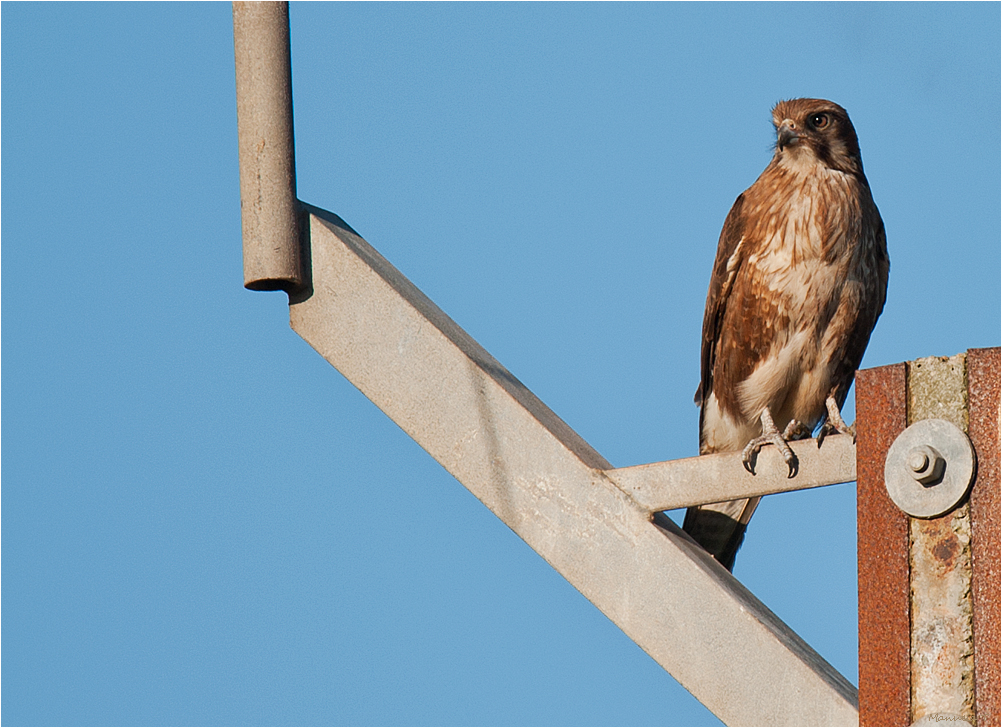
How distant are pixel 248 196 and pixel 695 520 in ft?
6.57

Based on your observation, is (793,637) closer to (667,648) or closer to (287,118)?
(667,648)

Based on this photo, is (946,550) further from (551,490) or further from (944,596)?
(551,490)

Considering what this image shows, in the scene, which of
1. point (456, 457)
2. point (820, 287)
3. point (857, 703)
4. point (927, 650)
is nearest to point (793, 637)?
point (857, 703)

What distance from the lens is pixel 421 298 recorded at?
339 centimetres

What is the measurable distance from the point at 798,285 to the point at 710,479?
202 centimetres

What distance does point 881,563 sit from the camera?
2623mm

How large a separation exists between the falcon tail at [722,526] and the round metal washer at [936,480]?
1.87 m

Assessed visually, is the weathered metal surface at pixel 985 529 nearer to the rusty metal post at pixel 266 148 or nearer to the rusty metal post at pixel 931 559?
the rusty metal post at pixel 931 559

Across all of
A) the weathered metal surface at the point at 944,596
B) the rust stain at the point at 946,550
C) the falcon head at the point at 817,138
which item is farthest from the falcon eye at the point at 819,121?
the rust stain at the point at 946,550

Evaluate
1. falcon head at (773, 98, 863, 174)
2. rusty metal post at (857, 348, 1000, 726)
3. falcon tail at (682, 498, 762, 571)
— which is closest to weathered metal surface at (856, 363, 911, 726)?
rusty metal post at (857, 348, 1000, 726)

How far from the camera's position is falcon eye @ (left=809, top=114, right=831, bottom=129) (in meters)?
5.38

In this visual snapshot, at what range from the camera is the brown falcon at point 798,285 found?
496 cm

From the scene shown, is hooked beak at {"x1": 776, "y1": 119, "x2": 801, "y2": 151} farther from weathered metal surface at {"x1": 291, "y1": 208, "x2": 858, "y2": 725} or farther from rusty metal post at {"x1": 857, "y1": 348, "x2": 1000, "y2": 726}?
rusty metal post at {"x1": 857, "y1": 348, "x2": 1000, "y2": 726}

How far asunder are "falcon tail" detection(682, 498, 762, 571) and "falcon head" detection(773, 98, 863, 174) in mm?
1482
